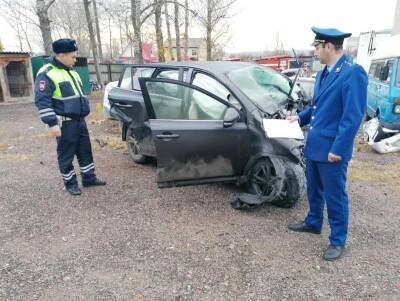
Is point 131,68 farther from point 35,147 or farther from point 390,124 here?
point 390,124

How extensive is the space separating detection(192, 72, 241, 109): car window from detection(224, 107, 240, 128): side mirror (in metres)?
0.16

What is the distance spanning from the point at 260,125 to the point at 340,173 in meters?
1.04

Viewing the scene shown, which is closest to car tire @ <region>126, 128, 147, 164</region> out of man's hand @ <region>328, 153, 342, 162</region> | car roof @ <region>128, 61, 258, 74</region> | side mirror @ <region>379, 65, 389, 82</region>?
car roof @ <region>128, 61, 258, 74</region>

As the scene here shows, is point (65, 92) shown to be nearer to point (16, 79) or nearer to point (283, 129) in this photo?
point (283, 129)

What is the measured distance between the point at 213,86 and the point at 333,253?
2189mm

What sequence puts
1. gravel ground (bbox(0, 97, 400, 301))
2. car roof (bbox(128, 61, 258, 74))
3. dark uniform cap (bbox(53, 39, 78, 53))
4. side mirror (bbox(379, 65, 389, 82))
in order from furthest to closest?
side mirror (bbox(379, 65, 389, 82)), car roof (bbox(128, 61, 258, 74)), dark uniform cap (bbox(53, 39, 78, 53)), gravel ground (bbox(0, 97, 400, 301))

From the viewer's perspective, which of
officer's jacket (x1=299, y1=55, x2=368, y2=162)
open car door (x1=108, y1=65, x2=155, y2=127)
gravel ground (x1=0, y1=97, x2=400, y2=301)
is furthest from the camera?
open car door (x1=108, y1=65, x2=155, y2=127)

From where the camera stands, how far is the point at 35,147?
6.79 metres

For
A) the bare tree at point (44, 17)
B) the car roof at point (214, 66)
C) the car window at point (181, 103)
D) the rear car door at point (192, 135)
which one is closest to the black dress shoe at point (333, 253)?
the rear car door at point (192, 135)

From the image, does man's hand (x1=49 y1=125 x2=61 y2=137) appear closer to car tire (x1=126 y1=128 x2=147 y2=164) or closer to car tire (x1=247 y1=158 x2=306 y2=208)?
car tire (x1=126 y1=128 x2=147 y2=164)

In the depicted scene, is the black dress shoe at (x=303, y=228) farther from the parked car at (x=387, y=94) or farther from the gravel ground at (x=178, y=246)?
the parked car at (x=387, y=94)

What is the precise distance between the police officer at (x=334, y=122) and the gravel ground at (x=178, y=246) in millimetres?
368

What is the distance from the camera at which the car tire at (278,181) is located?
3.49 m

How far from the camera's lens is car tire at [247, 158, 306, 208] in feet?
11.4
